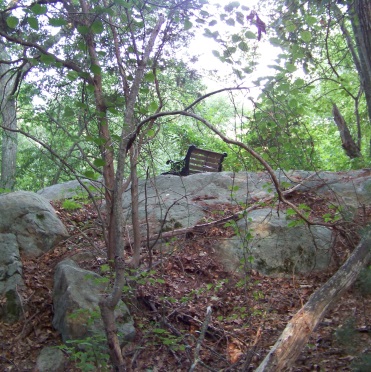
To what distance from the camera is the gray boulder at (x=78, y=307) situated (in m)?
4.67

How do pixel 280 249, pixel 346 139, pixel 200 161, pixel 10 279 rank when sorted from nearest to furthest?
pixel 10 279 < pixel 280 249 < pixel 200 161 < pixel 346 139

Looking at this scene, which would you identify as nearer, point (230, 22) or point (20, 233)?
point (230, 22)

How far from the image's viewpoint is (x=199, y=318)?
5195 mm

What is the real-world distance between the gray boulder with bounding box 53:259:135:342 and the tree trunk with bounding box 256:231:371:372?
5.59 feet

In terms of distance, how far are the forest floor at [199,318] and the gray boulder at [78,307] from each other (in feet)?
0.52

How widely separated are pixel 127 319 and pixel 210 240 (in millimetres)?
2195

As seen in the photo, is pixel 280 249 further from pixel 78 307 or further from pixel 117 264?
pixel 117 264

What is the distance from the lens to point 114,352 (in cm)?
357

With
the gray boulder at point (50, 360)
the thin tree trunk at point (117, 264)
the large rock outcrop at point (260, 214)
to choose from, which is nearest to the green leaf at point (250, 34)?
the thin tree trunk at point (117, 264)

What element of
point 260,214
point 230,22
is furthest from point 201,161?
point 230,22

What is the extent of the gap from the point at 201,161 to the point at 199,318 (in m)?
5.58

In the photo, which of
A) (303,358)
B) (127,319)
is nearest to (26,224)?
(127,319)

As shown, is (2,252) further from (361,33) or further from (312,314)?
(361,33)

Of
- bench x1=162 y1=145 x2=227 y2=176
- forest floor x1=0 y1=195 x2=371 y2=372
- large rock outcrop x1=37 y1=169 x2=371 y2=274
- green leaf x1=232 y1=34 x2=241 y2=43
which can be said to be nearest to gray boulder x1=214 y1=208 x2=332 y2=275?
large rock outcrop x1=37 y1=169 x2=371 y2=274
